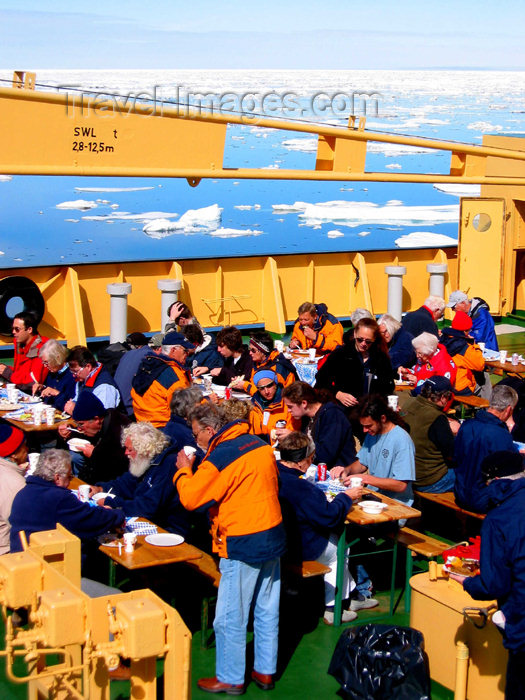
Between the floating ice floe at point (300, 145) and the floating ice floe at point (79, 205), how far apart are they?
72.8 ft

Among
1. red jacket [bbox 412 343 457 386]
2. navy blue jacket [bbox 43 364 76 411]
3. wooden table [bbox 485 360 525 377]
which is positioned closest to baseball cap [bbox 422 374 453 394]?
red jacket [bbox 412 343 457 386]

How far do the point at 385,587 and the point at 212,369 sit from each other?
3709 millimetres

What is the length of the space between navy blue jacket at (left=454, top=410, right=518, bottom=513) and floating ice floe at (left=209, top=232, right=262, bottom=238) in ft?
250

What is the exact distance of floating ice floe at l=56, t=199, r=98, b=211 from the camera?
88250 millimetres

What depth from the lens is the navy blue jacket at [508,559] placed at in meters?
4.26

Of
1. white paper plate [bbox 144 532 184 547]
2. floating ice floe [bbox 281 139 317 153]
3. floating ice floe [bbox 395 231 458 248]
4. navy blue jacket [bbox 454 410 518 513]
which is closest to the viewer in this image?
white paper plate [bbox 144 532 184 547]

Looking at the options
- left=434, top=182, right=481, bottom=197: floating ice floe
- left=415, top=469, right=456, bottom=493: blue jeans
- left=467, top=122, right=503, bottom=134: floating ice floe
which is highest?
left=467, top=122, right=503, bottom=134: floating ice floe

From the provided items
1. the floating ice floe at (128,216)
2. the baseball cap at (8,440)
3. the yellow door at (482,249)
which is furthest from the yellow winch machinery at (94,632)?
the floating ice floe at (128,216)

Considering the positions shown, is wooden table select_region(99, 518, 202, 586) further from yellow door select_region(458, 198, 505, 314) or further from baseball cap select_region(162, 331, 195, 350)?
yellow door select_region(458, 198, 505, 314)

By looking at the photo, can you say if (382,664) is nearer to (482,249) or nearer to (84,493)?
(84,493)

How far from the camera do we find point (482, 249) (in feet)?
53.1

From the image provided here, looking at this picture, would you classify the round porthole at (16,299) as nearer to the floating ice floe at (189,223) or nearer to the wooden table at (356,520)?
the wooden table at (356,520)

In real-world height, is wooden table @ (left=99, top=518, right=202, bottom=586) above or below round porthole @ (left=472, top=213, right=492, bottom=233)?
below

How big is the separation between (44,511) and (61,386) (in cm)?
354
